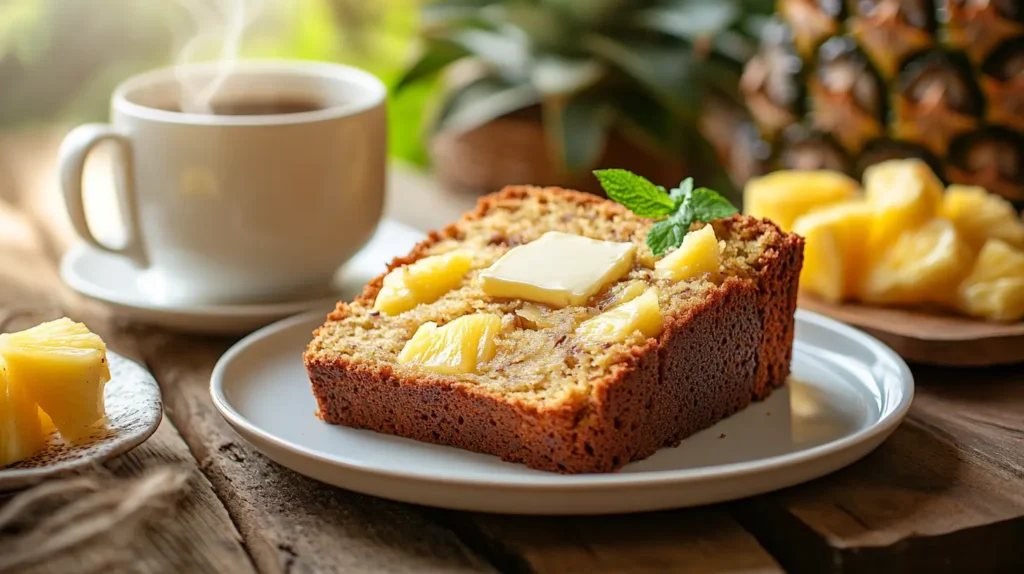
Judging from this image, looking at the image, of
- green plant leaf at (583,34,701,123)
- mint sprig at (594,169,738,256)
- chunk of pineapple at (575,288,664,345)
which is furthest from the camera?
green plant leaf at (583,34,701,123)

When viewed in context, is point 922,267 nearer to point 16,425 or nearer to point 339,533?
point 339,533

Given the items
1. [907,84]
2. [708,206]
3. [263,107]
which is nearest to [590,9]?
[907,84]

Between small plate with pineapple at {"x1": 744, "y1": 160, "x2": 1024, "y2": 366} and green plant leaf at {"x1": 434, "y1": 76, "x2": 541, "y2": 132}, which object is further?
green plant leaf at {"x1": 434, "y1": 76, "x2": 541, "y2": 132}

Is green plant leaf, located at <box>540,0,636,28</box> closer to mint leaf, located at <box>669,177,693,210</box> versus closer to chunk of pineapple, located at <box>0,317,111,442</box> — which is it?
mint leaf, located at <box>669,177,693,210</box>

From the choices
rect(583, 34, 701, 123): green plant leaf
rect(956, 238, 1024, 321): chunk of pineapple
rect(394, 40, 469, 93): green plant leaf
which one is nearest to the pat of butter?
rect(956, 238, 1024, 321): chunk of pineapple

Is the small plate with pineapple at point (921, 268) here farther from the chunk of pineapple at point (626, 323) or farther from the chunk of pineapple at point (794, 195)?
the chunk of pineapple at point (626, 323)

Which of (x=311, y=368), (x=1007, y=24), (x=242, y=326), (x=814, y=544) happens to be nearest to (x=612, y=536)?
(x=814, y=544)

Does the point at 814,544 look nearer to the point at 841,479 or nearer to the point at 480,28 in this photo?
the point at 841,479
